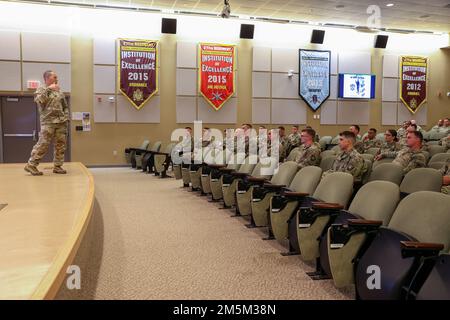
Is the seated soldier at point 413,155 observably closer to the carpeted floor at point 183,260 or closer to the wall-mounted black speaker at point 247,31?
the carpeted floor at point 183,260

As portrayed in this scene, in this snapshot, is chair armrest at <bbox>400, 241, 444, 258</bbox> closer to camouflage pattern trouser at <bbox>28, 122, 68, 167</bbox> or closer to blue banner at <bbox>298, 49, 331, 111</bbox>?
camouflage pattern trouser at <bbox>28, 122, 68, 167</bbox>

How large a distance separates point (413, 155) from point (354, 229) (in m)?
2.91

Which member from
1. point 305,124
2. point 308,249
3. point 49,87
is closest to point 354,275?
point 308,249

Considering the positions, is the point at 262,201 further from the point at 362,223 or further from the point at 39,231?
the point at 39,231

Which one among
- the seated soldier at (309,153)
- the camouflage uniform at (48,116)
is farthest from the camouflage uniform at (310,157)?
the camouflage uniform at (48,116)

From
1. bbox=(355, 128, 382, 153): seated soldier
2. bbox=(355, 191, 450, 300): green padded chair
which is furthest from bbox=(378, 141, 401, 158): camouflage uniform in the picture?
bbox=(355, 191, 450, 300): green padded chair

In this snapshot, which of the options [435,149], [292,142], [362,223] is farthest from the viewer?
[292,142]

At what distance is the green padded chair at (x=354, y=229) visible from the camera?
9.23 ft

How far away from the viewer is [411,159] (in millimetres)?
5223

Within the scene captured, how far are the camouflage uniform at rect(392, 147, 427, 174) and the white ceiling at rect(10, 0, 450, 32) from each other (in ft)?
24.0

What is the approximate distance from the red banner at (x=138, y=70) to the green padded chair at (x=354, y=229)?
10.2 metres

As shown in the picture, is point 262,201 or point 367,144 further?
point 367,144

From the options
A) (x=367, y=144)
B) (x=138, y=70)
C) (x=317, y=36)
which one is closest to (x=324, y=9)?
(x=317, y=36)

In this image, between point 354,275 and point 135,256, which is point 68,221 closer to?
point 135,256
